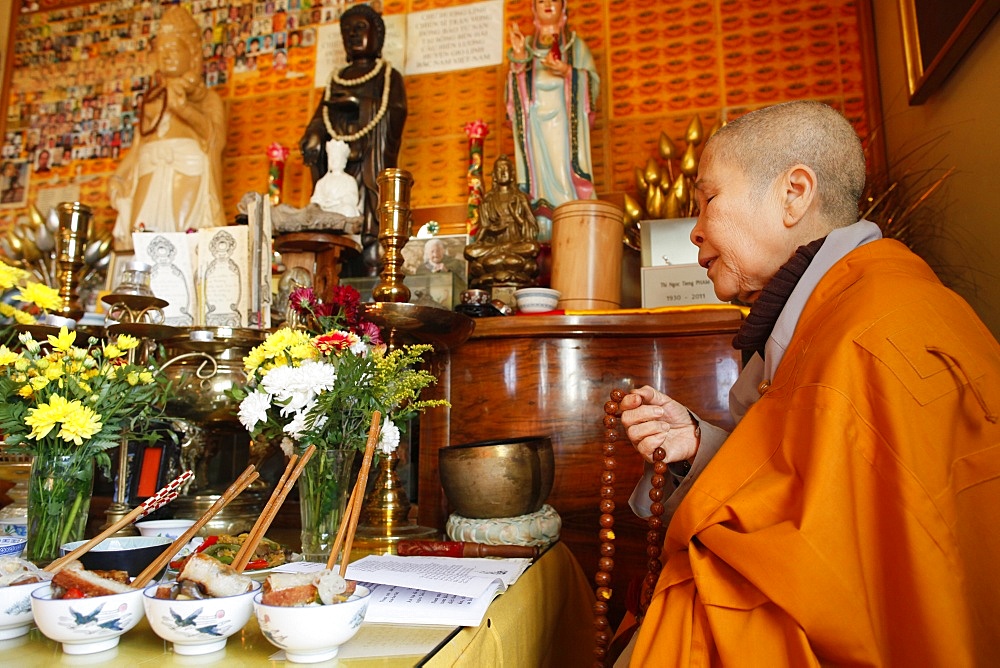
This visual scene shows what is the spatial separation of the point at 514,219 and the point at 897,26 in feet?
5.65

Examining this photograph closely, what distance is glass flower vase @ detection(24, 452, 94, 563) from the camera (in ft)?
4.13

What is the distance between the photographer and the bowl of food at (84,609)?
30.6 inches

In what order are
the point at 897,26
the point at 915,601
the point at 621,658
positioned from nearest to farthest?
the point at 915,601, the point at 621,658, the point at 897,26

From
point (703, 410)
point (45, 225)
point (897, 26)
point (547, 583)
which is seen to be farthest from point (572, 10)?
point (547, 583)

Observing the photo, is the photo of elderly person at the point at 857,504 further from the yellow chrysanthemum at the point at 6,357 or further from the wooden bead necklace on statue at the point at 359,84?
the wooden bead necklace on statue at the point at 359,84

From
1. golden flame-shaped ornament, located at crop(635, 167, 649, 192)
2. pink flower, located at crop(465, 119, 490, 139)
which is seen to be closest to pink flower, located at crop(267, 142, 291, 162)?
pink flower, located at crop(465, 119, 490, 139)

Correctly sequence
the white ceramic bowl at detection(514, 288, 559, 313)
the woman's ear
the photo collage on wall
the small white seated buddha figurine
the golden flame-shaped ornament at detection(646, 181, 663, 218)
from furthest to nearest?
the photo collage on wall → the small white seated buddha figurine → the golden flame-shaped ornament at detection(646, 181, 663, 218) → the white ceramic bowl at detection(514, 288, 559, 313) → the woman's ear

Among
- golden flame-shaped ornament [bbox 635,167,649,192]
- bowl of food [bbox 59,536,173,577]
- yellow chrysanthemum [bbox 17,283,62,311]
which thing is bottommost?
bowl of food [bbox 59,536,173,577]

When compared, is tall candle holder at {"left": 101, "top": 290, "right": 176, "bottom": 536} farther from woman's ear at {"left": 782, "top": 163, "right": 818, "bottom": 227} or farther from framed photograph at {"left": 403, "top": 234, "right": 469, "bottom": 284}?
woman's ear at {"left": 782, "top": 163, "right": 818, "bottom": 227}

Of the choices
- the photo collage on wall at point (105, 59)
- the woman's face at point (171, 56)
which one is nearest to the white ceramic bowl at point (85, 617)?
the woman's face at point (171, 56)

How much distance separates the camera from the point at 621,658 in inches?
42.5

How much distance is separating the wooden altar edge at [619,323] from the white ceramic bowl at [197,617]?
1.18 metres

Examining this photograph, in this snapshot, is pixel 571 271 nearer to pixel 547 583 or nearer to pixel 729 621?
pixel 547 583

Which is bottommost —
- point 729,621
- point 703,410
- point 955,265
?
point 729,621
